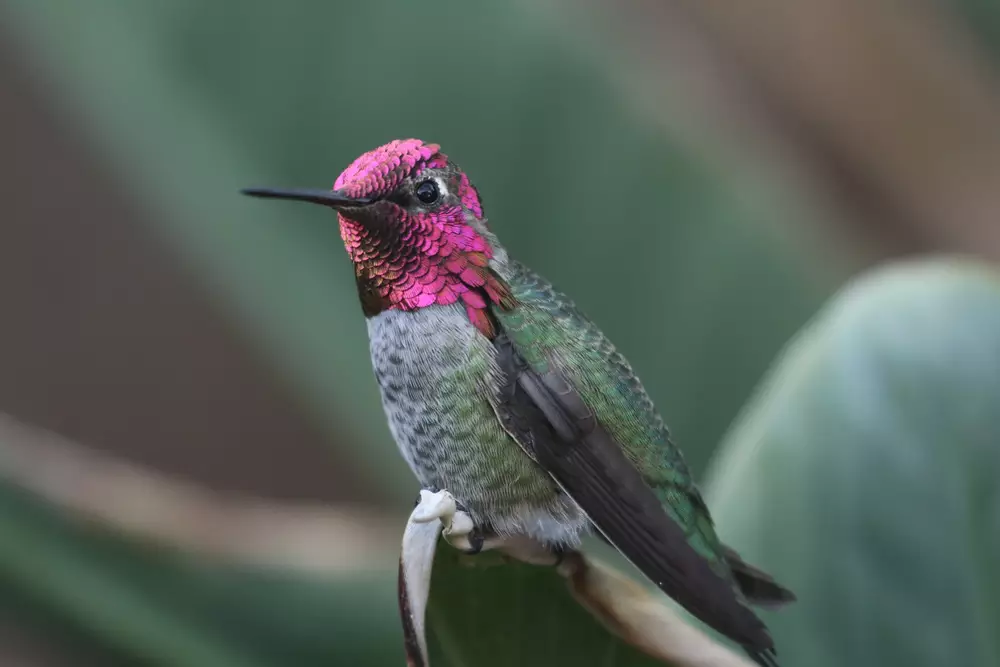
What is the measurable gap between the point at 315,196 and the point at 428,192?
13cm

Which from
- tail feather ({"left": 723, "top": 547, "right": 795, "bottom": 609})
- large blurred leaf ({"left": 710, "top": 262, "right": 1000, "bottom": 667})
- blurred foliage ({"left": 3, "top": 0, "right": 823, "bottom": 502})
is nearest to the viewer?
tail feather ({"left": 723, "top": 547, "right": 795, "bottom": 609})

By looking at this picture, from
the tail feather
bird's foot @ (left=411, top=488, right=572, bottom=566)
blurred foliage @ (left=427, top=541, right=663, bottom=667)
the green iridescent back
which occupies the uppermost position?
the green iridescent back

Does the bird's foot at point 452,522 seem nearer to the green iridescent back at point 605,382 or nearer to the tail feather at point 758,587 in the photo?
the green iridescent back at point 605,382

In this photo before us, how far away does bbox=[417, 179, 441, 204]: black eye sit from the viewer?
0.81 meters

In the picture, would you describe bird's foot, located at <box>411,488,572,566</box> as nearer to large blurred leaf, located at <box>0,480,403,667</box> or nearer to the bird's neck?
the bird's neck

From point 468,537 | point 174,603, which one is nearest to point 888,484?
point 468,537

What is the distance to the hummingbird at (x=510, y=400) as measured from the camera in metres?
0.80

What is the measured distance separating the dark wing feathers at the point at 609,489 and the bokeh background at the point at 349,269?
1.49 ft

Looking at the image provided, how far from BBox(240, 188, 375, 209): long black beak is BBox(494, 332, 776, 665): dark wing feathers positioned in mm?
176

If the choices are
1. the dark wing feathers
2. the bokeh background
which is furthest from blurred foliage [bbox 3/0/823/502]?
the dark wing feathers

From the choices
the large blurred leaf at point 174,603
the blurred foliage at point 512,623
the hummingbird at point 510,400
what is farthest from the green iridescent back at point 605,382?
the large blurred leaf at point 174,603

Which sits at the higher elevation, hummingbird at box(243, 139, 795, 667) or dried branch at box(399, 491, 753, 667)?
hummingbird at box(243, 139, 795, 667)

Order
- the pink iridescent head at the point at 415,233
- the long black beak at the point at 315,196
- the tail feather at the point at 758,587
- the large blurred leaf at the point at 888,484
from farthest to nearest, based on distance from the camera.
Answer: the large blurred leaf at the point at 888,484 → the tail feather at the point at 758,587 → the pink iridescent head at the point at 415,233 → the long black beak at the point at 315,196

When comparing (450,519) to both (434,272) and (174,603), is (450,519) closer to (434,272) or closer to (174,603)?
(434,272)
